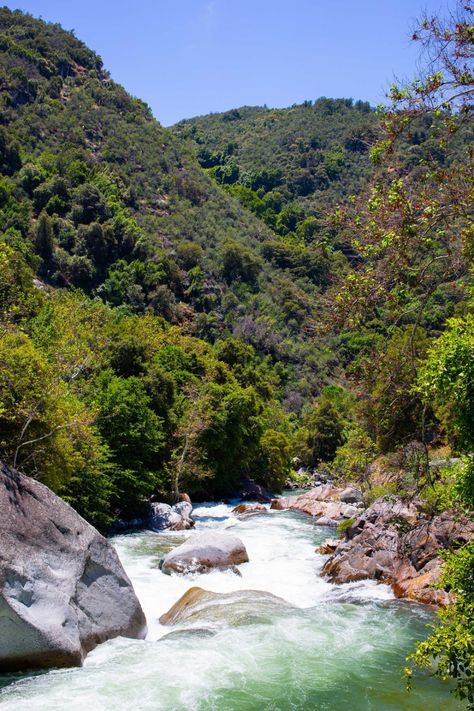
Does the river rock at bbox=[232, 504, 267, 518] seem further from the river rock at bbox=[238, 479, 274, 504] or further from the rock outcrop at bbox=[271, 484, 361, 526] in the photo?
the river rock at bbox=[238, 479, 274, 504]

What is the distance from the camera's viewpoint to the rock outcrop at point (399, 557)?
17594 millimetres

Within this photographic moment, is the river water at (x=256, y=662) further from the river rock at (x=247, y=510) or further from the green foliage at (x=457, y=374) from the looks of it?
the river rock at (x=247, y=510)

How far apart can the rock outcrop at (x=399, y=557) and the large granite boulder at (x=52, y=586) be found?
324 inches

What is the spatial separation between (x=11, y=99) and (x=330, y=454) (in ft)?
267

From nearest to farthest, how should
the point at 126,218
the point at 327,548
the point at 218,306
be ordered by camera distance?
the point at 327,548 → the point at 126,218 → the point at 218,306

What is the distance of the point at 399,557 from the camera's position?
1892 cm

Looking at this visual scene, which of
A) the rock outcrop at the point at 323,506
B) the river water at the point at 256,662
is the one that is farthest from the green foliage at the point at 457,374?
the rock outcrop at the point at 323,506

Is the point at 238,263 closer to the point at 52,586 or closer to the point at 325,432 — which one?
the point at 325,432

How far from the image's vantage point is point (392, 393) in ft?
28.1

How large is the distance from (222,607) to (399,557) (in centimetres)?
683

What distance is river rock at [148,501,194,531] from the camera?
2892cm

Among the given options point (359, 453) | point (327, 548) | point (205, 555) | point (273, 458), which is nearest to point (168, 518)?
point (327, 548)

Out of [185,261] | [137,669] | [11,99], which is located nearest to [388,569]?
[137,669]

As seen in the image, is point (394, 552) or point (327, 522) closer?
point (394, 552)
